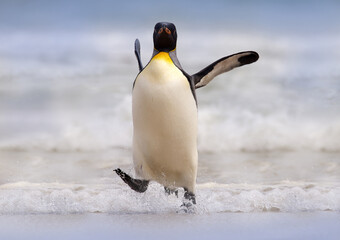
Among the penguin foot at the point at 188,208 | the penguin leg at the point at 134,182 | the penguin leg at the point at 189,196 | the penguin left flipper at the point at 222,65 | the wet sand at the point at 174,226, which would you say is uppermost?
the penguin left flipper at the point at 222,65

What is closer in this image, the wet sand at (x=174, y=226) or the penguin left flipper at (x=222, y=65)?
the wet sand at (x=174, y=226)

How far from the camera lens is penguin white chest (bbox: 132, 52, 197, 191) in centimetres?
399

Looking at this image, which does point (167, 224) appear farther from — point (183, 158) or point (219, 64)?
point (219, 64)

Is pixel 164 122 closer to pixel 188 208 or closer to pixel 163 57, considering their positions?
pixel 163 57

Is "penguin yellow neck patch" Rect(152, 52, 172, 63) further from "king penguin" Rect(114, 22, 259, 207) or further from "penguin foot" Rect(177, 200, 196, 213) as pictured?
"penguin foot" Rect(177, 200, 196, 213)

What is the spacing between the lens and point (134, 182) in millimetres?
4094

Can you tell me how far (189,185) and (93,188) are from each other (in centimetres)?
180

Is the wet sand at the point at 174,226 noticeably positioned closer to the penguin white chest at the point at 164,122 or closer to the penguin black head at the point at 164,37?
the penguin white chest at the point at 164,122

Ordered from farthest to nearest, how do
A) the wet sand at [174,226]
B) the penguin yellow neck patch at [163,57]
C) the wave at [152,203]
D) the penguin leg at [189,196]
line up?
1. the penguin leg at [189,196]
2. the penguin yellow neck patch at [163,57]
3. the wave at [152,203]
4. the wet sand at [174,226]

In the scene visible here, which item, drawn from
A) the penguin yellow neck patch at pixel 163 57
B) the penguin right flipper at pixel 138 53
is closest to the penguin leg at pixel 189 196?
the penguin yellow neck patch at pixel 163 57

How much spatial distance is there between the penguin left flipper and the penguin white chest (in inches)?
9.6

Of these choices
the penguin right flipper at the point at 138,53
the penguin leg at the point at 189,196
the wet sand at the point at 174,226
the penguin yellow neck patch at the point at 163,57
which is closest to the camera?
the wet sand at the point at 174,226

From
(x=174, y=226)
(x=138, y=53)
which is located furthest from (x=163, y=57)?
(x=174, y=226)

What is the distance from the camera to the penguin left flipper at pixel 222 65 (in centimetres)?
430
